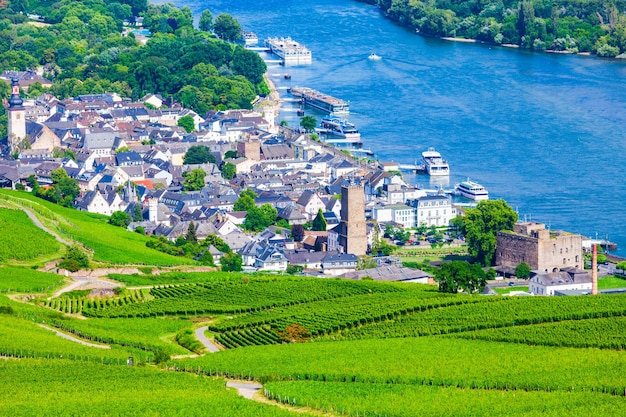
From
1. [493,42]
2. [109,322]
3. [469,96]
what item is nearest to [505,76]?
[469,96]

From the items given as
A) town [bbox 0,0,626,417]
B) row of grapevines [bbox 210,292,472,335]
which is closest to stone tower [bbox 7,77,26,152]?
town [bbox 0,0,626,417]

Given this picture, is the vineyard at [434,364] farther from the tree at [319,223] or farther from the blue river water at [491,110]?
the blue river water at [491,110]

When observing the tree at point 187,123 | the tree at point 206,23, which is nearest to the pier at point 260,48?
the tree at point 206,23

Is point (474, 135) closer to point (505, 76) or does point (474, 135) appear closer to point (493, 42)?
point (505, 76)

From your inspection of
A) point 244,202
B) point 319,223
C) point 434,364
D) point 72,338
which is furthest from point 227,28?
point 434,364

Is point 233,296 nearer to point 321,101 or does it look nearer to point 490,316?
point 490,316

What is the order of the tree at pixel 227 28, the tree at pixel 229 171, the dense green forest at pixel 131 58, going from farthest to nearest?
the tree at pixel 227 28, the dense green forest at pixel 131 58, the tree at pixel 229 171

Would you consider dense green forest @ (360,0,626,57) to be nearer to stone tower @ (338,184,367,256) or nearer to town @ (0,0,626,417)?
town @ (0,0,626,417)
